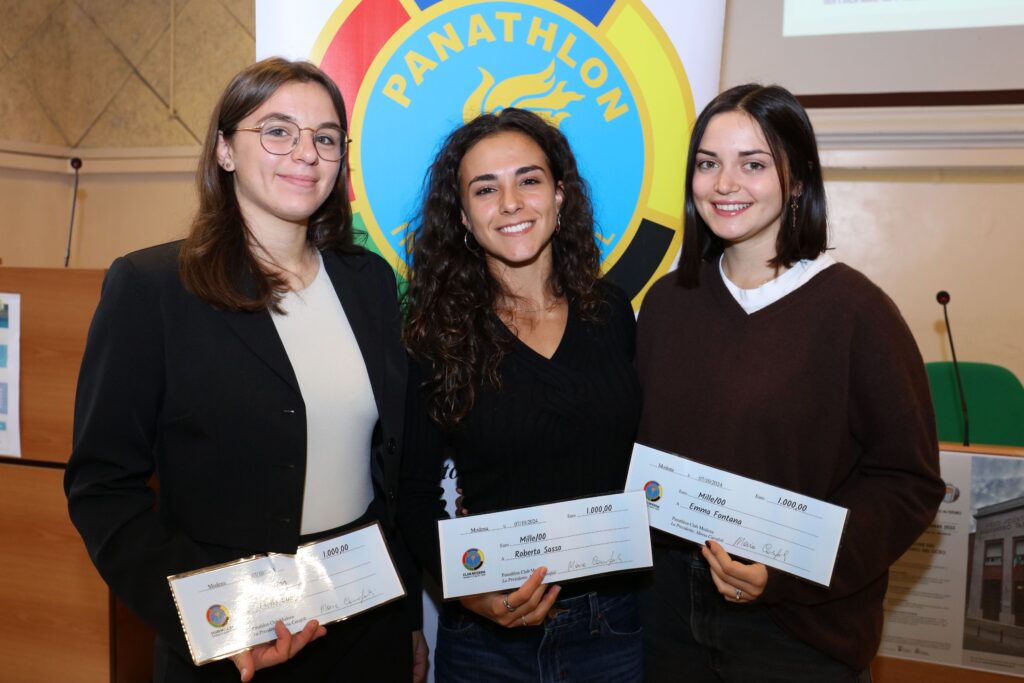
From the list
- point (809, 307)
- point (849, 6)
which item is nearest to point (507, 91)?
point (809, 307)

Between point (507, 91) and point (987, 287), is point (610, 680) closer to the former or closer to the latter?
point (507, 91)

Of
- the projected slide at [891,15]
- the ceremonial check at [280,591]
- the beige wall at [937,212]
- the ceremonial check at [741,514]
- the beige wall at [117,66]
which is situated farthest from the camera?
the beige wall at [117,66]

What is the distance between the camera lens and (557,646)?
1669mm

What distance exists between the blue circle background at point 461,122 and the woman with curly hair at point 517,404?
0.50 meters

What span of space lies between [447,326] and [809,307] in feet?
2.71

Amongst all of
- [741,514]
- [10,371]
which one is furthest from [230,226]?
[10,371]

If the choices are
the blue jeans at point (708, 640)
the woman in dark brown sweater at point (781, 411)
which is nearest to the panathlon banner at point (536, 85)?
the woman in dark brown sweater at point (781, 411)

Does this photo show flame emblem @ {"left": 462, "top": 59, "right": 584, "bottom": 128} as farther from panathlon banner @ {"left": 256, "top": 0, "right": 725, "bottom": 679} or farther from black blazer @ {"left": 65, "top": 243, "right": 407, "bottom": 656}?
black blazer @ {"left": 65, "top": 243, "right": 407, "bottom": 656}

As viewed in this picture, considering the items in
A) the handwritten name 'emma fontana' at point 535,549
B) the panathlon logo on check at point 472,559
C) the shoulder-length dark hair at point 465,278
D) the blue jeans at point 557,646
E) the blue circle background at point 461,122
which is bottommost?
the blue jeans at point 557,646

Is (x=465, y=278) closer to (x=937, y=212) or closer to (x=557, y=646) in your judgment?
(x=557, y=646)

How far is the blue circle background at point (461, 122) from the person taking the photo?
2.40 m

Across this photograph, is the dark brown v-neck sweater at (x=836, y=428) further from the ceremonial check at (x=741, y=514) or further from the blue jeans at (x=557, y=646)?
the blue jeans at (x=557, y=646)

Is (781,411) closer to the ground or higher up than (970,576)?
higher up

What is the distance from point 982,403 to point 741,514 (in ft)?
6.73
